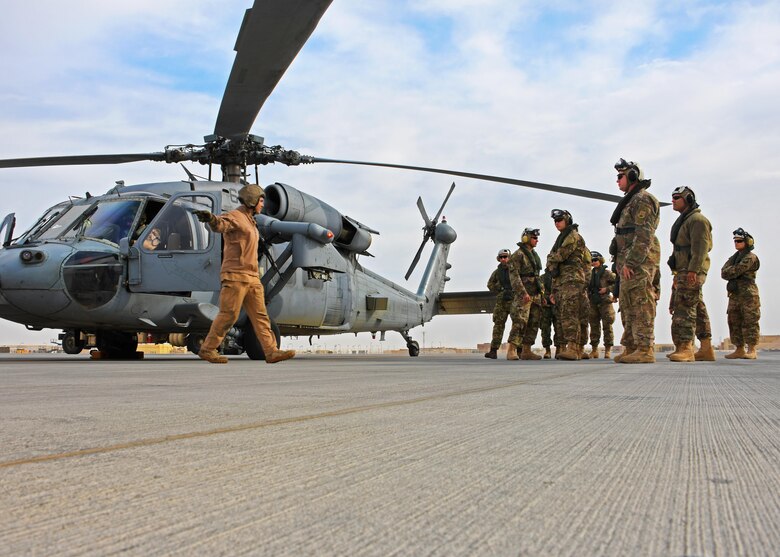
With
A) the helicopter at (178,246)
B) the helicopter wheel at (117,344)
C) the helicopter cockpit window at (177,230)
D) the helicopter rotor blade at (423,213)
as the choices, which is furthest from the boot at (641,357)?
the helicopter rotor blade at (423,213)

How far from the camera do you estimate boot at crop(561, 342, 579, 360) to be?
32.0 ft

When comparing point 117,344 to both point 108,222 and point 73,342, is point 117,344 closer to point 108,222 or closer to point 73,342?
point 73,342

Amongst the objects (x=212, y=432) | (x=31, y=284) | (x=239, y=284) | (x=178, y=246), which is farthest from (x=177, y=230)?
(x=212, y=432)

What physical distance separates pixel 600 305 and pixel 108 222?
10012 millimetres

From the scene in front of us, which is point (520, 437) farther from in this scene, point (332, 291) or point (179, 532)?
point (332, 291)

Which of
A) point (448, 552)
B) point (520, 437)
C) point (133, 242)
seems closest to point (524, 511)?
point (448, 552)

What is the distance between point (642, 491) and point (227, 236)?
19.5ft

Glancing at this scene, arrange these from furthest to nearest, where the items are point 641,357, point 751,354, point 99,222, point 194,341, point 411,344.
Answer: point 411,344 < point 751,354 < point 194,341 < point 99,222 < point 641,357

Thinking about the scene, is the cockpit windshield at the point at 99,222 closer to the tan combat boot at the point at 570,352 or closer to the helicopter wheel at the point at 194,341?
the helicopter wheel at the point at 194,341

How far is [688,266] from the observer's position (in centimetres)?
834

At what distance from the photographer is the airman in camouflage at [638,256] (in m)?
7.70

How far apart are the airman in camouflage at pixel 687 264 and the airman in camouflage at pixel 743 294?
310 cm

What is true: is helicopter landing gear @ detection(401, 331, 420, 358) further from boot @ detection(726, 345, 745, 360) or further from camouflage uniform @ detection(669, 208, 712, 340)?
camouflage uniform @ detection(669, 208, 712, 340)

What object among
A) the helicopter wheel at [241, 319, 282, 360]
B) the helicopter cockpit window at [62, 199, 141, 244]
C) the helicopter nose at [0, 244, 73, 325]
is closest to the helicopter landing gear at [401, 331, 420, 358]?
the helicopter wheel at [241, 319, 282, 360]
